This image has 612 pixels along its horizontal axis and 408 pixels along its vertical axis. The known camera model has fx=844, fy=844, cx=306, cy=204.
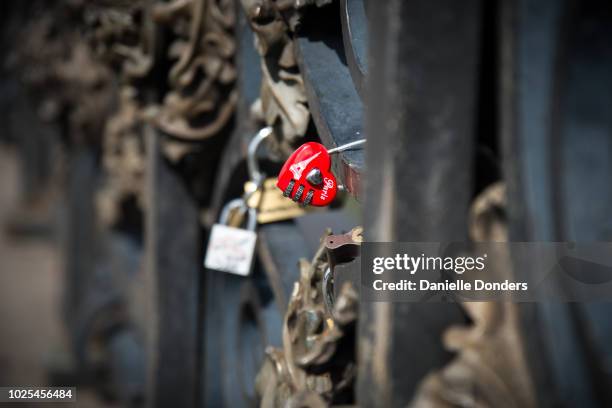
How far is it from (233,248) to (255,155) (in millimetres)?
117

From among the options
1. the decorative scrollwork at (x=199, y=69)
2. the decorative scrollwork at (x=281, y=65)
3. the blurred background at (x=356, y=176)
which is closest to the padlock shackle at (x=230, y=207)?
the blurred background at (x=356, y=176)

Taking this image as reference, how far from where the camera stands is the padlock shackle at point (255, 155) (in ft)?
3.07

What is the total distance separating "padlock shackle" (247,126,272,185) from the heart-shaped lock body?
0.18 meters

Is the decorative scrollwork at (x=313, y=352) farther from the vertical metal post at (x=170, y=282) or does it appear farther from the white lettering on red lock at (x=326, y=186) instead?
the vertical metal post at (x=170, y=282)

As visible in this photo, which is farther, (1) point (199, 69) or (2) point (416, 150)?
(1) point (199, 69)

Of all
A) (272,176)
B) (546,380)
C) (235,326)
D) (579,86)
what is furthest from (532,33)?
(235,326)

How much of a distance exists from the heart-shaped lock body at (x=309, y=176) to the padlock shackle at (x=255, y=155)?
0.60 ft

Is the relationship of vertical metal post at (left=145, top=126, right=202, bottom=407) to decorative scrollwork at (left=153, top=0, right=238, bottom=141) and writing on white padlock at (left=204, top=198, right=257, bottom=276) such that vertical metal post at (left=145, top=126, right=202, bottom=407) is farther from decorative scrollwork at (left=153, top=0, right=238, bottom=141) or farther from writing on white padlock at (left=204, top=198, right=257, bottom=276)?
writing on white padlock at (left=204, top=198, right=257, bottom=276)

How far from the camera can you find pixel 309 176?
74cm

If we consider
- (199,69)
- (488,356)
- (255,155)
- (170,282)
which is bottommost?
(488,356)

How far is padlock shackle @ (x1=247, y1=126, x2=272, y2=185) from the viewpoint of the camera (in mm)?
934

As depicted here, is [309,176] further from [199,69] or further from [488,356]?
[199,69]

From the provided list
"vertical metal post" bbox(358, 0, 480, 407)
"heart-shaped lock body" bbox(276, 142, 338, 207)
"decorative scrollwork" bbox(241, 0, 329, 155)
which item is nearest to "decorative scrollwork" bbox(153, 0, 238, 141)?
"decorative scrollwork" bbox(241, 0, 329, 155)

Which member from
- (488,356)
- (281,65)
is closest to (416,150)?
(488,356)
